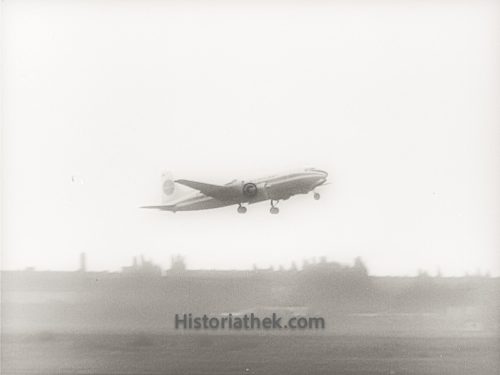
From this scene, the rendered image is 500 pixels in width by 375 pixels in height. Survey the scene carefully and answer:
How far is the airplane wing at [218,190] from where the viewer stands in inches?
594

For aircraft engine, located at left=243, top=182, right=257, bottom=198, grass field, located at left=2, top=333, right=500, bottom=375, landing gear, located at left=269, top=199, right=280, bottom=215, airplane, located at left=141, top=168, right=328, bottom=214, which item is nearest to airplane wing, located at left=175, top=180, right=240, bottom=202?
airplane, located at left=141, top=168, right=328, bottom=214

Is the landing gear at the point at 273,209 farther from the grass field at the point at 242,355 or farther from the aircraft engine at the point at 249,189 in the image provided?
the grass field at the point at 242,355

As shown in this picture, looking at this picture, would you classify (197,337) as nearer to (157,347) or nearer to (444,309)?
(157,347)

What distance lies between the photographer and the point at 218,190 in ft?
49.8

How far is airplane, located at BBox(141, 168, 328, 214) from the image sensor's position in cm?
1471

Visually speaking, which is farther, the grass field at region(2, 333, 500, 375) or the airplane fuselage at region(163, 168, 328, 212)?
the airplane fuselage at region(163, 168, 328, 212)

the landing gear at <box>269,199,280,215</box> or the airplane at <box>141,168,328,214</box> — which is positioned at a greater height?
the airplane at <box>141,168,328,214</box>

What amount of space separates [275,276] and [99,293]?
11.7ft

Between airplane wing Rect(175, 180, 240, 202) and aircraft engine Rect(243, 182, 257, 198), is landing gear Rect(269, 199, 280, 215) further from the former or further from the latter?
airplane wing Rect(175, 180, 240, 202)

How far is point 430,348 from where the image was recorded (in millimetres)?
14578

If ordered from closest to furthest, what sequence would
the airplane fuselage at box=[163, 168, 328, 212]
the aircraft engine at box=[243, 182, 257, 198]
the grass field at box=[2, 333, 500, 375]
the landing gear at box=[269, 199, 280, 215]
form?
the grass field at box=[2, 333, 500, 375], the airplane fuselage at box=[163, 168, 328, 212], the aircraft engine at box=[243, 182, 257, 198], the landing gear at box=[269, 199, 280, 215]

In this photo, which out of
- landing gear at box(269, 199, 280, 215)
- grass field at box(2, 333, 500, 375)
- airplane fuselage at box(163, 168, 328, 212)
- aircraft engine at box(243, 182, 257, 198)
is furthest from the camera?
landing gear at box(269, 199, 280, 215)

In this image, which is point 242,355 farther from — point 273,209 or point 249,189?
point 249,189

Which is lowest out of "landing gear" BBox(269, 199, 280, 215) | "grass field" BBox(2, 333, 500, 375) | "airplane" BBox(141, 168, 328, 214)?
"grass field" BBox(2, 333, 500, 375)
